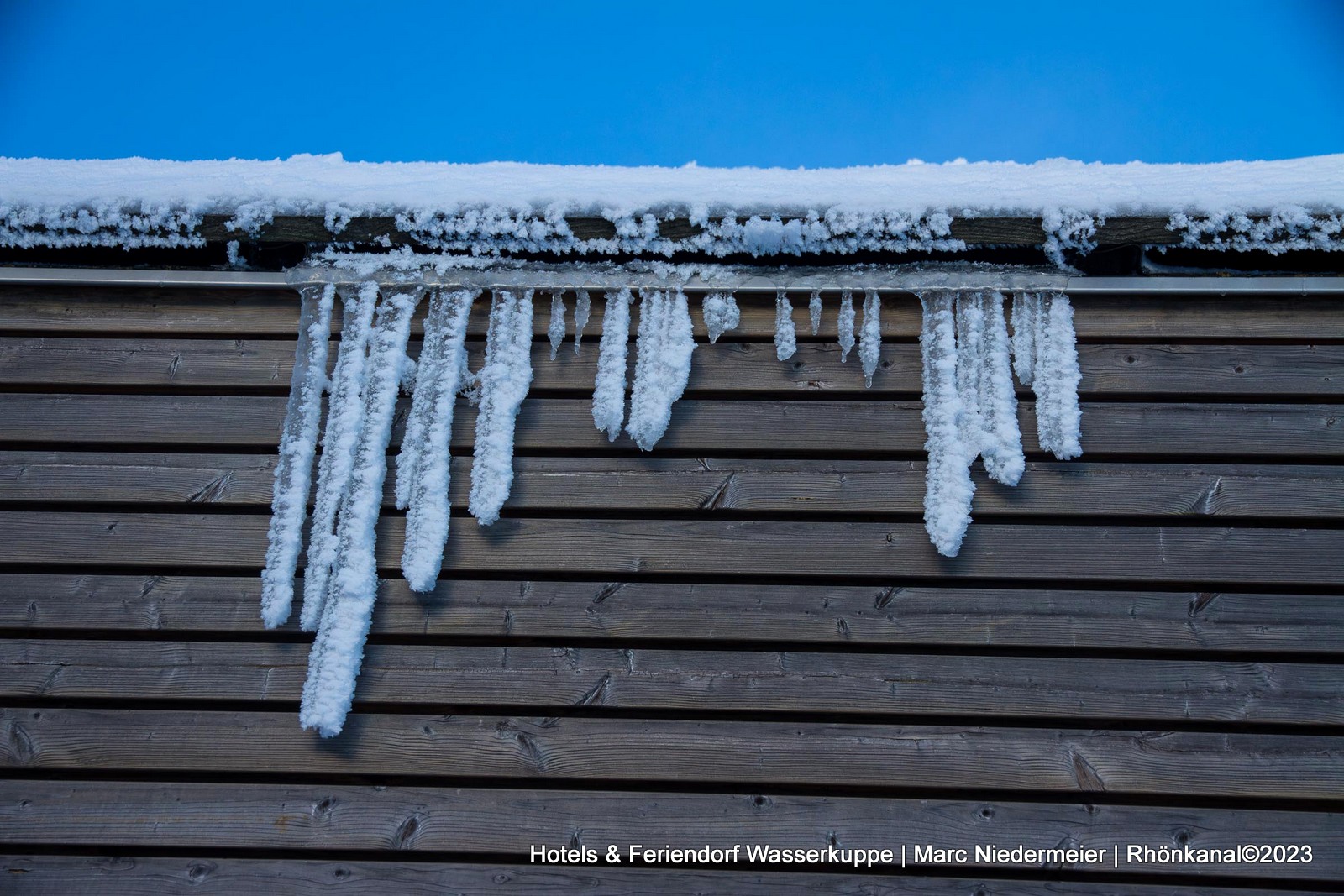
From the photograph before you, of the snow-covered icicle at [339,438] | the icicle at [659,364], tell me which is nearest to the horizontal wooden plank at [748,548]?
the snow-covered icicle at [339,438]

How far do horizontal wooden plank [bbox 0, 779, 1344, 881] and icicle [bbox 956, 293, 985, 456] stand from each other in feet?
3.03

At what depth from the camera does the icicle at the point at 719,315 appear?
2.06 m

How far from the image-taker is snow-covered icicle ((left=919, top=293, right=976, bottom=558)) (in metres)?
1.89

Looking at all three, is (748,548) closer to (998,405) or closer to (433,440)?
(998,405)

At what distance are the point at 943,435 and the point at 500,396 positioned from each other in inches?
48.8

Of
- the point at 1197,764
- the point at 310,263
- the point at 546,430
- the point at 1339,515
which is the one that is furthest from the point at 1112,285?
the point at 310,263

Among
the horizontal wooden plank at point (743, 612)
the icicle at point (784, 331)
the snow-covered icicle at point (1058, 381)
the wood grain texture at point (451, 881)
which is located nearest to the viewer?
the wood grain texture at point (451, 881)

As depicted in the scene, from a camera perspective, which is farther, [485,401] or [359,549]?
[485,401]

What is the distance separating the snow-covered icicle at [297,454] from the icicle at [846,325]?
4.92ft

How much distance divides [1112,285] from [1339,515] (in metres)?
0.84

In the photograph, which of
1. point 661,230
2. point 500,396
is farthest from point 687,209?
point 500,396

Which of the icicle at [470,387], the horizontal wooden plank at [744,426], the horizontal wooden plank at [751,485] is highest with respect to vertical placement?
the icicle at [470,387]

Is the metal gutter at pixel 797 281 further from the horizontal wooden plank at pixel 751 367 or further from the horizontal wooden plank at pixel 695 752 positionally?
the horizontal wooden plank at pixel 695 752

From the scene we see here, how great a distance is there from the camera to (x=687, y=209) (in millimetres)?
1938
